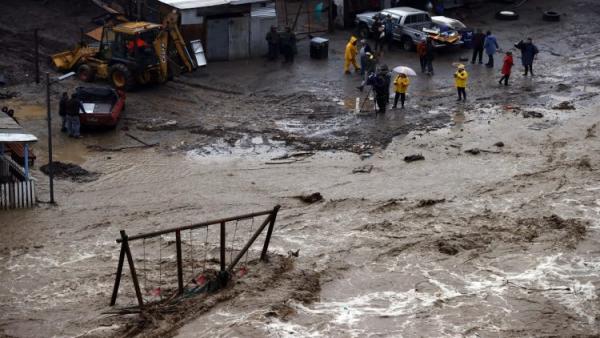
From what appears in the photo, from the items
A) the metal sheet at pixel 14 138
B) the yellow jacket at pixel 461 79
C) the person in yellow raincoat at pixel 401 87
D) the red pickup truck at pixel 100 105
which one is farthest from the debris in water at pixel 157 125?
the yellow jacket at pixel 461 79

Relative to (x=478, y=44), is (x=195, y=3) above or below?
above

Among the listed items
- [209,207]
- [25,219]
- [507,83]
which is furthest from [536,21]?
[25,219]

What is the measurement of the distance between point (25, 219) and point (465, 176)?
32.8ft

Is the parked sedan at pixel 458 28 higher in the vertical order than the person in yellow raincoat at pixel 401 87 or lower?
higher

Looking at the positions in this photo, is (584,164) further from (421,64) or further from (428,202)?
(421,64)

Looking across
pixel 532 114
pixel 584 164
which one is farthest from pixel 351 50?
pixel 584 164

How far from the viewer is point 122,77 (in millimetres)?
27844

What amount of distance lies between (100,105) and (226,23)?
7.30 m

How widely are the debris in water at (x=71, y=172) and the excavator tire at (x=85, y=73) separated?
6.61m

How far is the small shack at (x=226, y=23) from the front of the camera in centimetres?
3058

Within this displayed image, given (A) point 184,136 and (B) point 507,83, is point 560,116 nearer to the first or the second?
(B) point 507,83

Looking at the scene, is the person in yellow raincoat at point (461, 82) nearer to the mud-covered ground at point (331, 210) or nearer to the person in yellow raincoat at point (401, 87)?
the mud-covered ground at point (331, 210)

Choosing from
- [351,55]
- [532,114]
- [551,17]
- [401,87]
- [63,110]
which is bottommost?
[532,114]

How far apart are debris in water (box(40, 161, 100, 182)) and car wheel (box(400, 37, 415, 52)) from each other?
14665 mm
